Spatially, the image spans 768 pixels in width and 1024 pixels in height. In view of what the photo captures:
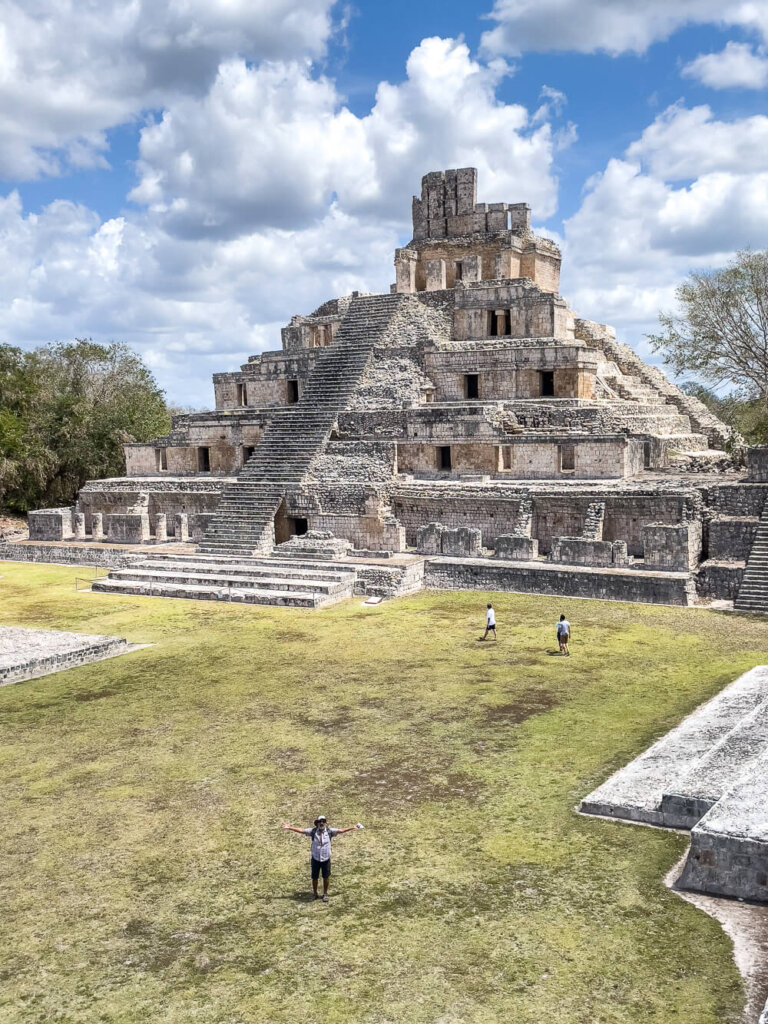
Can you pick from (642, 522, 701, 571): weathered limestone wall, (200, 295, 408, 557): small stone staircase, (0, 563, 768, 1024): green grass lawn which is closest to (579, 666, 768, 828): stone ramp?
(0, 563, 768, 1024): green grass lawn

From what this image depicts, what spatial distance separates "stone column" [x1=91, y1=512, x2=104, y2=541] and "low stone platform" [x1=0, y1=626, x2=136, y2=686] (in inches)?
440

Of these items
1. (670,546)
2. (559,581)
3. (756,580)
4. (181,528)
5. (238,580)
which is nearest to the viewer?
(756,580)

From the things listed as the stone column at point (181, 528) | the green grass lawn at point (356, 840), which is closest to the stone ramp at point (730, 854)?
the green grass lawn at point (356, 840)

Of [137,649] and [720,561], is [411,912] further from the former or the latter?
[720,561]

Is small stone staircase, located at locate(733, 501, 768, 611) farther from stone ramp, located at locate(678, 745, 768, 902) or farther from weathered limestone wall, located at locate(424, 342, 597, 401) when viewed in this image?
stone ramp, located at locate(678, 745, 768, 902)

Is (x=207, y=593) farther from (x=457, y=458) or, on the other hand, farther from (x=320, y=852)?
(x=320, y=852)

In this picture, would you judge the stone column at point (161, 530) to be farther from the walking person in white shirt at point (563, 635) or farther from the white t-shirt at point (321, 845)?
the white t-shirt at point (321, 845)

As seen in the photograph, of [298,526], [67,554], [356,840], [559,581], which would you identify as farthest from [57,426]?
[356,840]

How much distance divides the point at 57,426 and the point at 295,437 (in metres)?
14.1

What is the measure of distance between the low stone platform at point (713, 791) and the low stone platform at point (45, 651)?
842cm

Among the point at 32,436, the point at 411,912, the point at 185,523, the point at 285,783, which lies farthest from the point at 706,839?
the point at 32,436

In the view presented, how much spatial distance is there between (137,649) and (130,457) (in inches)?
589

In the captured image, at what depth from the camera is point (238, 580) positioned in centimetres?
1909

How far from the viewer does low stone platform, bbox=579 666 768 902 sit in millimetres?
6406
